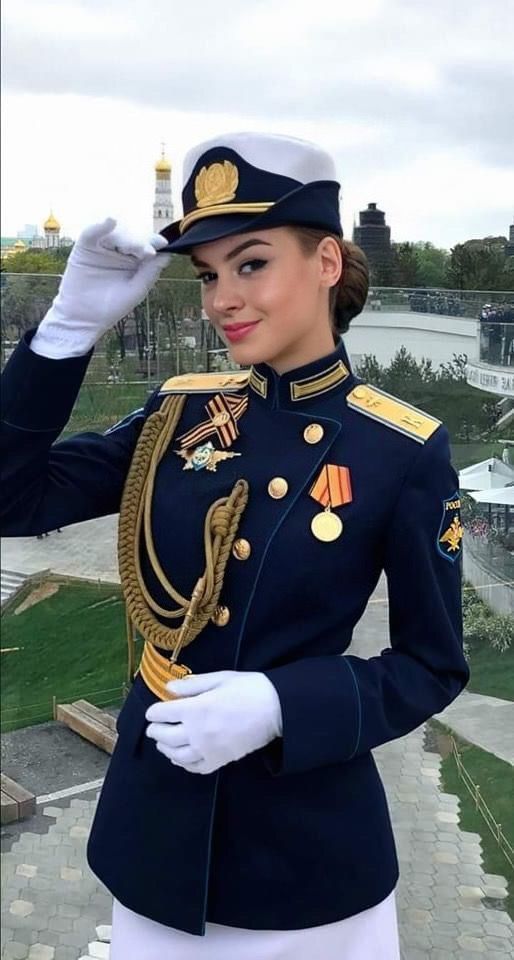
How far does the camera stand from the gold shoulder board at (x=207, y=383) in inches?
51.0

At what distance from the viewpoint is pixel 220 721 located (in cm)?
99

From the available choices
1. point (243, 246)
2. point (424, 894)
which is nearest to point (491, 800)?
point (424, 894)

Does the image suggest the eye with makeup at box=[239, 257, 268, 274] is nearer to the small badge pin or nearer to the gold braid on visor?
the gold braid on visor

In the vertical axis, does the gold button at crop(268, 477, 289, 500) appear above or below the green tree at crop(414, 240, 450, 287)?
below

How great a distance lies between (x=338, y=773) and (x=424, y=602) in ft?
0.78

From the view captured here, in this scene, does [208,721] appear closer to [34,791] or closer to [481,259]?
[481,259]

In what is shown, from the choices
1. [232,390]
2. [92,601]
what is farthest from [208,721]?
[92,601]

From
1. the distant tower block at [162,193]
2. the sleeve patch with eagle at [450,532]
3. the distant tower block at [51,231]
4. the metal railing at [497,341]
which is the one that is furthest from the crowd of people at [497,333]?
the distant tower block at [51,231]

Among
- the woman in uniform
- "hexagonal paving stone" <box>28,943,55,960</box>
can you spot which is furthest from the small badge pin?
"hexagonal paving stone" <box>28,943,55,960</box>

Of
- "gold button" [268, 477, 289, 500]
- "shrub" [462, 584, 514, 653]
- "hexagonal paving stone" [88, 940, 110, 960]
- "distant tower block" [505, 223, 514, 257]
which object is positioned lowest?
"hexagonal paving stone" [88, 940, 110, 960]

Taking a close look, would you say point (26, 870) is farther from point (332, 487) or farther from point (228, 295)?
point (228, 295)

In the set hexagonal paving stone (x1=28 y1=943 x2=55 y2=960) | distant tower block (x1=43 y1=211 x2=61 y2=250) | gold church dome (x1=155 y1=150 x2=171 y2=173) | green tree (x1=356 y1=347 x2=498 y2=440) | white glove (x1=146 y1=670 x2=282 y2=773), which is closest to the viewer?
white glove (x1=146 y1=670 x2=282 y2=773)

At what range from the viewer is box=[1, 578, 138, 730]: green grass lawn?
2.14 metres

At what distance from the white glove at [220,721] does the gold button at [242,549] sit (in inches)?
5.5
